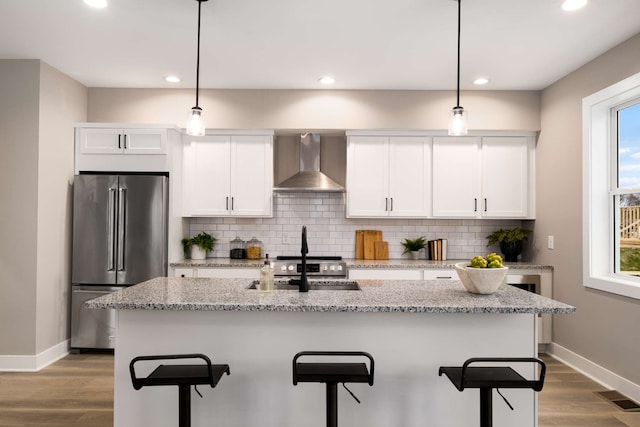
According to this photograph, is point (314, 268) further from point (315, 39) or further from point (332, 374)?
point (332, 374)

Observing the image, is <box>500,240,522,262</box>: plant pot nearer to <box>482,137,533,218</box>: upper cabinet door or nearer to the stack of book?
<box>482,137,533,218</box>: upper cabinet door

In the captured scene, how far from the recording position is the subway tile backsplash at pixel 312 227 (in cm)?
516

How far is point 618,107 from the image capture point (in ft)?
12.3

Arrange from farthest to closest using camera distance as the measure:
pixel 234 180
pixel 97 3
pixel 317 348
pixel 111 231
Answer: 1. pixel 234 180
2. pixel 111 231
3. pixel 97 3
4. pixel 317 348

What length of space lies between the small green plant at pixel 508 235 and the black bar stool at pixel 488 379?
2957 mm

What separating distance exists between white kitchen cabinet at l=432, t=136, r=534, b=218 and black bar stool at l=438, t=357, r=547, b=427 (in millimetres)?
2917

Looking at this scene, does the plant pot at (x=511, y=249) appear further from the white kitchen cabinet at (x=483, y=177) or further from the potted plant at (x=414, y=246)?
the potted plant at (x=414, y=246)

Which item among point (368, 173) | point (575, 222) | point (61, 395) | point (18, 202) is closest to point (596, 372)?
point (575, 222)

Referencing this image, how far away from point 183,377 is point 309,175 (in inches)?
128

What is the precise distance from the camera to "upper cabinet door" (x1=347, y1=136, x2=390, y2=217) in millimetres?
4801

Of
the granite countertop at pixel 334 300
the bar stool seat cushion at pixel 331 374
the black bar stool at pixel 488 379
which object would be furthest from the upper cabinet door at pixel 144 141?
the black bar stool at pixel 488 379

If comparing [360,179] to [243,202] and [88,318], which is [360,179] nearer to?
[243,202]

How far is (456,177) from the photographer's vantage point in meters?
4.80

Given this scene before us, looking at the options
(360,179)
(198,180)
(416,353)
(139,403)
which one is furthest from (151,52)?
(416,353)
